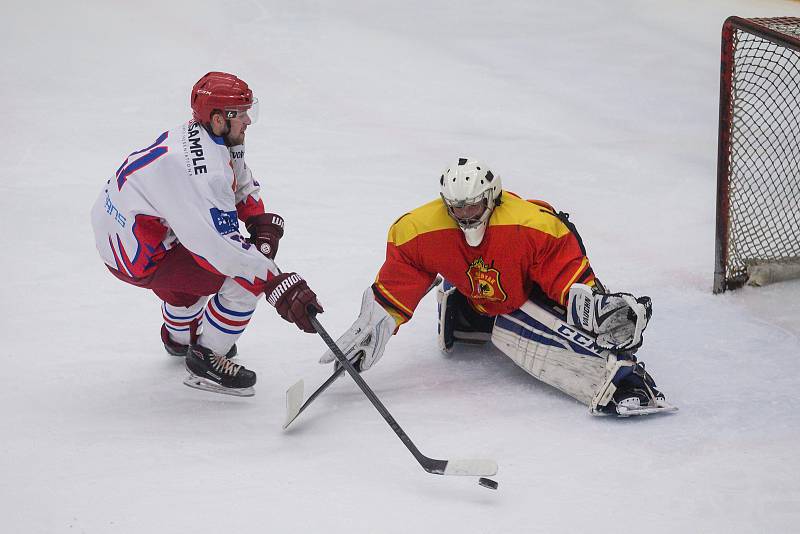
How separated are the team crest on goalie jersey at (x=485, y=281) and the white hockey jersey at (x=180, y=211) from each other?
0.59 m

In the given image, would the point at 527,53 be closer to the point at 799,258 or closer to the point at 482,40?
the point at 482,40

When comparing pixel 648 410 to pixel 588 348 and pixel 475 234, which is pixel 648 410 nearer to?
pixel 588 348

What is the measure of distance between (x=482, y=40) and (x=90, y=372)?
15.5 ft

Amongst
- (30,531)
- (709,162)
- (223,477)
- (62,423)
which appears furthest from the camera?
(709,162)

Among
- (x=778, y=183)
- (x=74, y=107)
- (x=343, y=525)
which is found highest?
(x=778, y=183)

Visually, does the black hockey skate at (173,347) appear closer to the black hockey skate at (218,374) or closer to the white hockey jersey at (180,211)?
the black hockey skate at (218,374)

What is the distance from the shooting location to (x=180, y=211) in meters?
2.61

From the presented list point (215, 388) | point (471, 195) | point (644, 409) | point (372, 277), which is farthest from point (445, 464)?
point (372, 277)

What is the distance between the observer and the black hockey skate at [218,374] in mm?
2916

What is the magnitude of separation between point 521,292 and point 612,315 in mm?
335

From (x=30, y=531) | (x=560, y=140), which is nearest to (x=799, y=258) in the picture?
(x=560, y=140)

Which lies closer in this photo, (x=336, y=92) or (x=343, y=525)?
(x=343, y=525)

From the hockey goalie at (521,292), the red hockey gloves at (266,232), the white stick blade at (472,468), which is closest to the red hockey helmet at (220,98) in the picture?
the red hockey gloves at (266,232)

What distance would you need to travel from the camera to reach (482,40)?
709 centimetres
